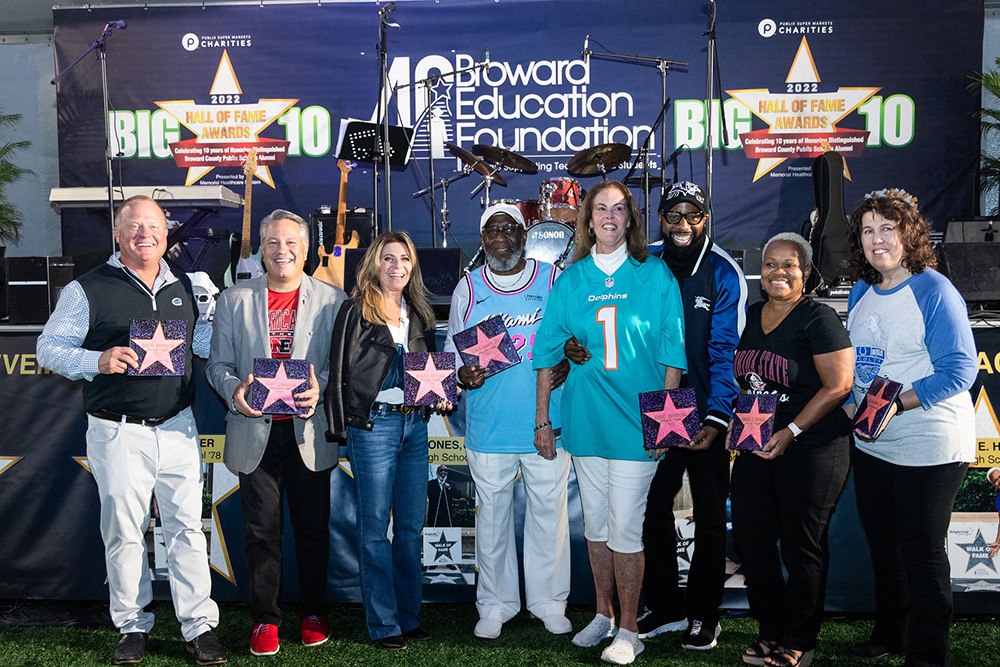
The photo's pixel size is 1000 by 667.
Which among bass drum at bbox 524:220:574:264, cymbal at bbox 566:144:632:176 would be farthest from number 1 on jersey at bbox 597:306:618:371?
cymbal at bbox 566:144:632:176

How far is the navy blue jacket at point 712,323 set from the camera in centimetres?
278

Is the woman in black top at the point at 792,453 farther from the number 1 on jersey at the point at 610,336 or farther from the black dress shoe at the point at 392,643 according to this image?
the black dress shoe at the point at 392,643

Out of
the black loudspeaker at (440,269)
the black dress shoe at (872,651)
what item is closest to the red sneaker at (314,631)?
the black loudspeaker at (440,269)

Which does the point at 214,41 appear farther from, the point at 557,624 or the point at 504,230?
the point at 557,624

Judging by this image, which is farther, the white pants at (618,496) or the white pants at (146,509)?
the white pants at (146,509)

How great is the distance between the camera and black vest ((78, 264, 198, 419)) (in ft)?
9.05

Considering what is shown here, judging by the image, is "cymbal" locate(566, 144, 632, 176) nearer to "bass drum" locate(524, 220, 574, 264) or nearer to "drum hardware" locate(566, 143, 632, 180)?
"drum hardware" locate(566, 143, 632, 180)

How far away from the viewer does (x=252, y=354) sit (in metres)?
2.88

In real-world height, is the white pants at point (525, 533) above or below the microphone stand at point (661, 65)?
below

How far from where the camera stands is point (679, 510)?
3.44m

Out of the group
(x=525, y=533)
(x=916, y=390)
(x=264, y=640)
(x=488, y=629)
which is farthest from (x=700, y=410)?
(x=264, y=640)

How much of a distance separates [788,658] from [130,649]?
268cm

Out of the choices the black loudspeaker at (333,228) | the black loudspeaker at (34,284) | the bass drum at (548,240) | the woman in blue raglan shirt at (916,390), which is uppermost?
the black loudspeaker at (333,228)

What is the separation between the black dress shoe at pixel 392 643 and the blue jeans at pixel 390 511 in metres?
0.02
